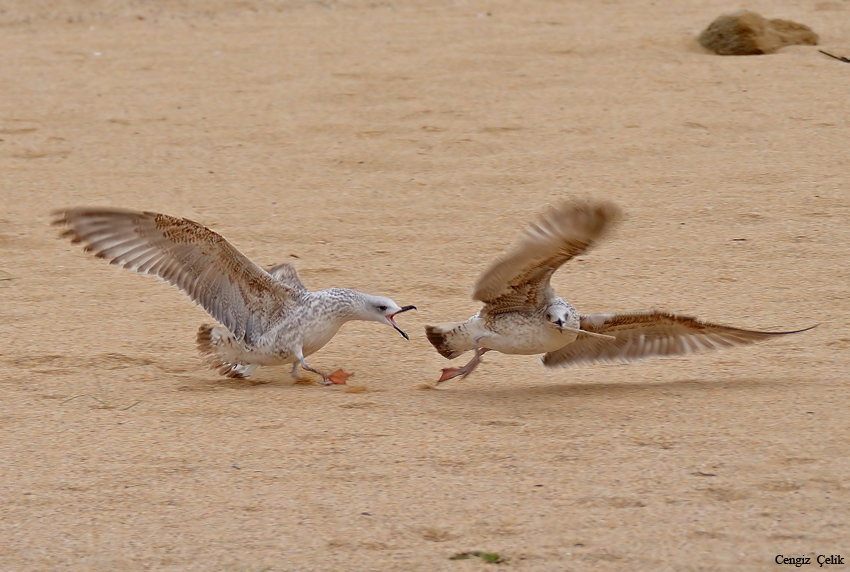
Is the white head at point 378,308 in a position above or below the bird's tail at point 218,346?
above

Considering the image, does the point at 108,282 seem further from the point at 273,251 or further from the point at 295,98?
the point at 295,98

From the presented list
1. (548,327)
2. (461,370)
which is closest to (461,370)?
(461,370)

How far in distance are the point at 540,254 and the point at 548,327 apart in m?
0.49

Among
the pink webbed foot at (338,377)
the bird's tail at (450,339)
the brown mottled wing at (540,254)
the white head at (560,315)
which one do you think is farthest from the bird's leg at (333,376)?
the white head at (560,315)

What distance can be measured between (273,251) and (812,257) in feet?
10.3

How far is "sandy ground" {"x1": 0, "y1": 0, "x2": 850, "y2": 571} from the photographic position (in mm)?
3814

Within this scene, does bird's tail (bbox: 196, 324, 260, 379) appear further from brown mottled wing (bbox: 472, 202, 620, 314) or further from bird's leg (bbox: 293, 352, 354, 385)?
brown mottled wing (bbox: 472, 202, 620, 314)

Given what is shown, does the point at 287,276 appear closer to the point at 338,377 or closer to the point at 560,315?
the point at 338,377

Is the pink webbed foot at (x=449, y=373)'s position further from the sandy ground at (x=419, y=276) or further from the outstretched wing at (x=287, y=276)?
the outstretched wing at (x=287, y=276)

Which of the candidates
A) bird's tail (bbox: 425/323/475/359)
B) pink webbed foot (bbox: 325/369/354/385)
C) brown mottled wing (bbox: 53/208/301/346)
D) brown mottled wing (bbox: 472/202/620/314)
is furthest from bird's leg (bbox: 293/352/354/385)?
brown mottled wing (bbox: 472/202/620/314)

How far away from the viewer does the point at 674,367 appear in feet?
18.2

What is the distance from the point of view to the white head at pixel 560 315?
507cm

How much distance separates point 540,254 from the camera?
15.6 feet

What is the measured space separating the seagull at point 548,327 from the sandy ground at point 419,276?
0.14 m
